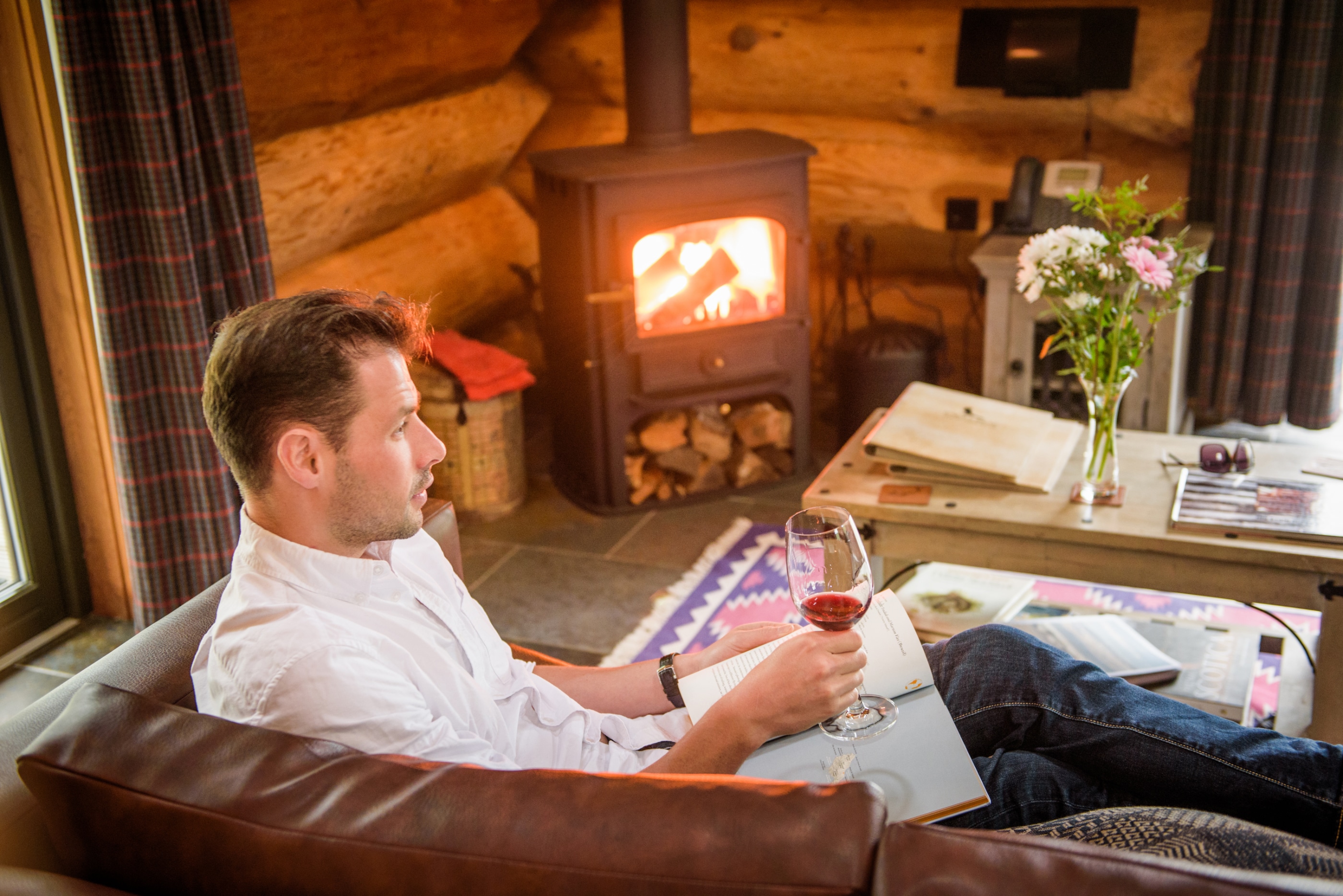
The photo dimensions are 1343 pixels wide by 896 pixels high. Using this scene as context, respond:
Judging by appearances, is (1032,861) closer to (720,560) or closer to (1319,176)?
(720,560)

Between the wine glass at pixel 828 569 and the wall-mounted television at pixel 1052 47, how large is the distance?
254 centimetres

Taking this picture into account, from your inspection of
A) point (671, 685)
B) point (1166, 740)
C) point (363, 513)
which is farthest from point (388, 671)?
point (1166, 740)

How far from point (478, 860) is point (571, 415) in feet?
8.83

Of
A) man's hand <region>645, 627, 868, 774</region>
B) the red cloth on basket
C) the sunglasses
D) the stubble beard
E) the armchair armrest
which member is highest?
the stubble beard

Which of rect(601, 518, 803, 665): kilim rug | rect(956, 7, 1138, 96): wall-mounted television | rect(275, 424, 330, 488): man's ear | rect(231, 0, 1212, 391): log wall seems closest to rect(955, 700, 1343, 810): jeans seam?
rect(275, 424, 330, 488): man's ear

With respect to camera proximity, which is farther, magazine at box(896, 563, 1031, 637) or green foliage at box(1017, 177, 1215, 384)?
magazine at box(896, 563, 1031, 637)

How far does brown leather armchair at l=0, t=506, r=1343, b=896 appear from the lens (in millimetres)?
885

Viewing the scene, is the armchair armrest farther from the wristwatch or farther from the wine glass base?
the wristwatch

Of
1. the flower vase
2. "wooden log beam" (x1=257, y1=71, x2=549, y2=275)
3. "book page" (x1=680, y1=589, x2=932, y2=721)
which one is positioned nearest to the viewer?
"book page" (x1=680, y1=589, x2=932, y2=721)

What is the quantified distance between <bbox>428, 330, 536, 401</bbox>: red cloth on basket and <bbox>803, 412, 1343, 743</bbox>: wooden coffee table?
1.39m

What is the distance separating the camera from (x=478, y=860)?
3.15 ft

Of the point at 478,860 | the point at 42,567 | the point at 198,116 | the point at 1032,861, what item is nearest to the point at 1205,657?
Result: the point at 1032,861

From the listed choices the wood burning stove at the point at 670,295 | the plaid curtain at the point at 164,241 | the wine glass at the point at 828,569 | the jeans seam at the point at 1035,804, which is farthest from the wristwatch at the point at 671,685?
the wood burning stove at the point at 670,295

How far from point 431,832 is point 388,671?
0.31 meters
